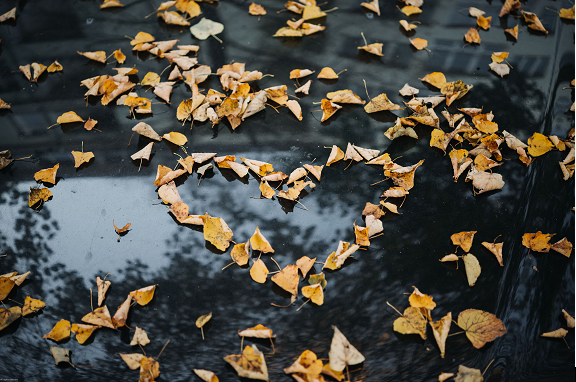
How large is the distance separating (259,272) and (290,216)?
0.25 meters

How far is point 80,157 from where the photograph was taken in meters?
1.60

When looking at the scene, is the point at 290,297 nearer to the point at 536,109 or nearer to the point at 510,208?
the point at 510,208

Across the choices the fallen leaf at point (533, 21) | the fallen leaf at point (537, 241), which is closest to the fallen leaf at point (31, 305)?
the fallen leaf at point (537, 241)

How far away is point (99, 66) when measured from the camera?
6.42 ft

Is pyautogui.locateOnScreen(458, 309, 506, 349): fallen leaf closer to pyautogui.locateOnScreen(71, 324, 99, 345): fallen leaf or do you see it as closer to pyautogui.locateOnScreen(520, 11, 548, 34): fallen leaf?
pyautogui.locateOnScreen(71, 324, 99, 345): fallen leaf

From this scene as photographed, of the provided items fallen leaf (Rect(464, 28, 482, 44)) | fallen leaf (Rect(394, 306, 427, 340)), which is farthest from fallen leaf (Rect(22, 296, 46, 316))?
fallen leaf (Rect(464, 28, 482, 44))

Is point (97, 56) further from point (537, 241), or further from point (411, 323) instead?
point (537, 241)

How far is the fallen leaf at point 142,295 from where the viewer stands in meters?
1.27

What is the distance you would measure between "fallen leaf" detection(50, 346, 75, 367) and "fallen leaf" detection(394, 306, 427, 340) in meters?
1.00

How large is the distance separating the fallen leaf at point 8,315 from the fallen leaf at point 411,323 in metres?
1.21

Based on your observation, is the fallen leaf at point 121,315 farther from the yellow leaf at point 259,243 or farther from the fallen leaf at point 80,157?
the fallen leaf at point 80,157

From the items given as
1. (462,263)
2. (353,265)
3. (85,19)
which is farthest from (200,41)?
(462,263)

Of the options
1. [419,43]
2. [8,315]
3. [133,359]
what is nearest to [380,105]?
[419,43]

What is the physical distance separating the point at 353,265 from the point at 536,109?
1.16 metres
